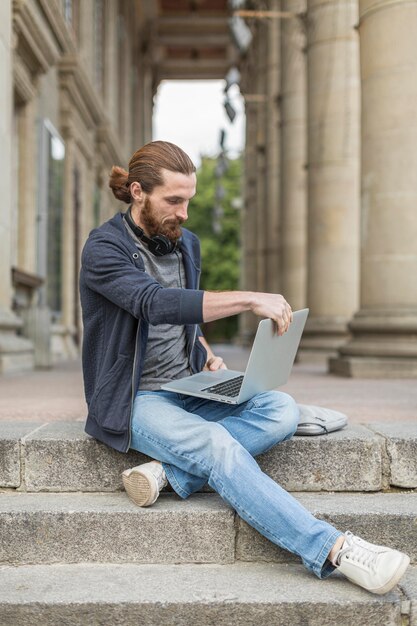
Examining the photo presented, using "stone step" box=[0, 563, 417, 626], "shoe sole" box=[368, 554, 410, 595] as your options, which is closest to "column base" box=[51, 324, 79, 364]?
"stone step" box=[0, 563, 417, 626]

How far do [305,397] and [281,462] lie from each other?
110 inches

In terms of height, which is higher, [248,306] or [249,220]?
[249,220]

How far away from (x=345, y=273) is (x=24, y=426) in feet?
32.5

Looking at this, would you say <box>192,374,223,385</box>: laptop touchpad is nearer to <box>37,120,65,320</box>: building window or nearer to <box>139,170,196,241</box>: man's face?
<box>139,170,196,241</box>: man's face

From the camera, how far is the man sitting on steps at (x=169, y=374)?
3.61 meters

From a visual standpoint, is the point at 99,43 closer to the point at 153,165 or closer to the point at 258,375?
the point at 153,165

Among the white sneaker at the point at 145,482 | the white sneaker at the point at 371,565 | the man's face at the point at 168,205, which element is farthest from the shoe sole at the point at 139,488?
the man's face at the point at 168,205

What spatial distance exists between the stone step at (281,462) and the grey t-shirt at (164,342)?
430 mm

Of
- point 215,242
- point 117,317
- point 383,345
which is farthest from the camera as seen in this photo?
point 215,242

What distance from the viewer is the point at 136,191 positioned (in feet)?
13.6

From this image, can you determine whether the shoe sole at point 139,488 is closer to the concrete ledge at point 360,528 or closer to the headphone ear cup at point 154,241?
the concrete ledge at point 360,528

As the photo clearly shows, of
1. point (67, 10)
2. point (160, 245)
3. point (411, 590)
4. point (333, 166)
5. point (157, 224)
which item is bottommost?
point (411, 590)

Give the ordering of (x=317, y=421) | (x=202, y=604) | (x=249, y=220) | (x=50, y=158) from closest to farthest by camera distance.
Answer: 1. (x=202, y=604)
2. (x=317, y=421)
3. (x=50, y=158)
4. (x=249, y=220)

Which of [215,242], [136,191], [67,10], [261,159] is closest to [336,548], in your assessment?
[136,191]
